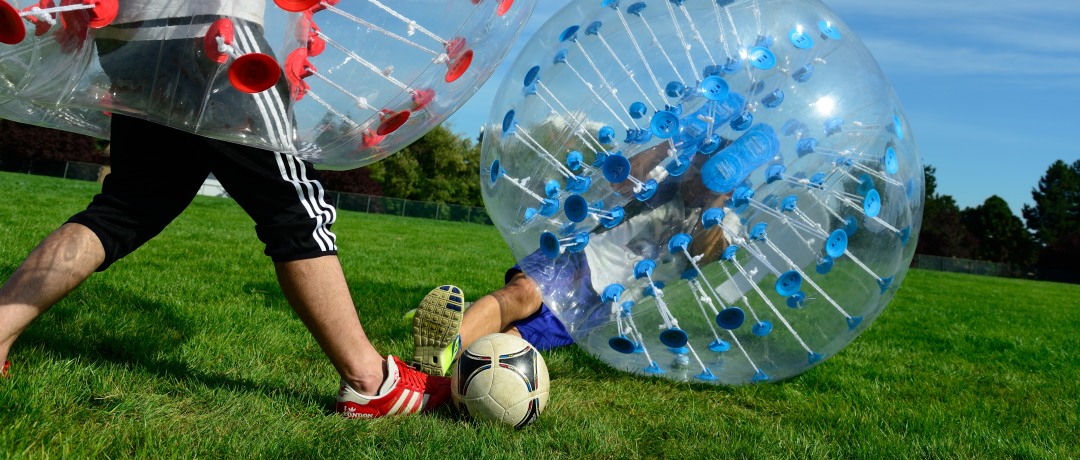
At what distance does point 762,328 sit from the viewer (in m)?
2.97

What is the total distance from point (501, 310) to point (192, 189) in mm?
1434

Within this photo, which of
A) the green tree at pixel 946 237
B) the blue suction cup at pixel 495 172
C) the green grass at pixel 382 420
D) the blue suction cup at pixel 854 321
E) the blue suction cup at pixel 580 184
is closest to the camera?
the green grass at pixel 382 420

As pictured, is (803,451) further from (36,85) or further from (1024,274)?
(1024,274)

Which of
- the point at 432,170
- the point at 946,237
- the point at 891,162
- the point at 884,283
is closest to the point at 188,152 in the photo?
the point at 891,162

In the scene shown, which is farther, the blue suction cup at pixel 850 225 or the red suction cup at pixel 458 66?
the blue suction cup at pixel 850 225

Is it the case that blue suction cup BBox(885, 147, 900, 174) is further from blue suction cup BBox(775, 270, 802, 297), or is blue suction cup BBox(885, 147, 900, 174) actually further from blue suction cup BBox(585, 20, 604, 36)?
blue suction cup BBox(585, 20, 604, 36)

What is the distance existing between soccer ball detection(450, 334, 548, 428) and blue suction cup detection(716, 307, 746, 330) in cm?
71

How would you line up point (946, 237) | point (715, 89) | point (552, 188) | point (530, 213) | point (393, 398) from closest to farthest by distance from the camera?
point (393, 398) → point (715, 89) → point (552, 188) → point (530, 213) → point (946, 237)

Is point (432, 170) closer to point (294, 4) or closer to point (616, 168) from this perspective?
point (616, 168)

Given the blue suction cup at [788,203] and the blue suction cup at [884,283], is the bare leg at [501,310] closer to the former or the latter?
the blue suction cup at [788,203]

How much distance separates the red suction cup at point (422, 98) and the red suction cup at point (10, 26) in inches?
35.8

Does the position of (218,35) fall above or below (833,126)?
below

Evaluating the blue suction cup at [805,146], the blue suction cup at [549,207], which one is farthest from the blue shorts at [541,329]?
the blue suction cup at [805,146]

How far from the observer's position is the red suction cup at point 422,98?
216 centimetres
